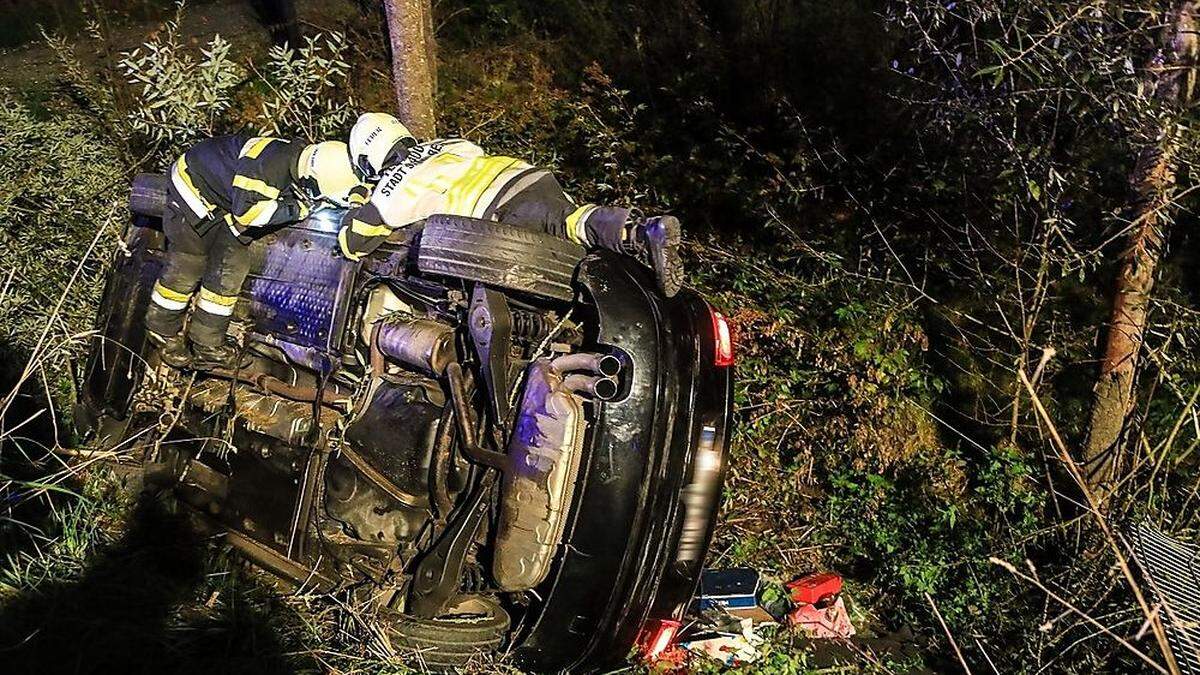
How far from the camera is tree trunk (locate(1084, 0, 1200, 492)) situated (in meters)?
3.85

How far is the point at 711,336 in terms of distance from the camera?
3186 mm

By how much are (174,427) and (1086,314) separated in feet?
14.7

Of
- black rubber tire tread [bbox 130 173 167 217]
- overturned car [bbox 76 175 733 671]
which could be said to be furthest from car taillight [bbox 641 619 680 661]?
black rubber tire tread [bbox 130 173 167 217]

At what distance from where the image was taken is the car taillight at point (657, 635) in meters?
3.10

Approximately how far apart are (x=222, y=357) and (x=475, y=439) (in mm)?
1595

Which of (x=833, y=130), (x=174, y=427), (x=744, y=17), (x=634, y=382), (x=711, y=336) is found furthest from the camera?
(x=744, y=17)

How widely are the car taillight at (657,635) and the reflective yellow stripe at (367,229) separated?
170 cm

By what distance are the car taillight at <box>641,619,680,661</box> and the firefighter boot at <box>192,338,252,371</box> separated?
211cm

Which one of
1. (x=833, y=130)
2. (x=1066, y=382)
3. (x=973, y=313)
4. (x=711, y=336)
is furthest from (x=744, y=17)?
(x=711, y=336)

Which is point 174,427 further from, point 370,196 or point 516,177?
point 516,177

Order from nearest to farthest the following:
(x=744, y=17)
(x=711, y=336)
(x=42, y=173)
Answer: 1. (x=711, y=336)
2. (x=42, y=173)
3. (x=744, y=17)

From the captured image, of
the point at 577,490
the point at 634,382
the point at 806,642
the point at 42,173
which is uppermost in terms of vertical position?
the point at 42,173

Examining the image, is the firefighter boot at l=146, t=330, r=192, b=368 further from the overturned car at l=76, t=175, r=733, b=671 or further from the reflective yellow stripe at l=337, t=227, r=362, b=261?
the reflective yellow stripe at l=337, t=227, r=362, b=261

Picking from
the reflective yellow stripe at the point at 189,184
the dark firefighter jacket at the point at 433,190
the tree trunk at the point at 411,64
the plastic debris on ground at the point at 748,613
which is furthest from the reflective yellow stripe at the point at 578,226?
the tree trunk at the point at 411,64
